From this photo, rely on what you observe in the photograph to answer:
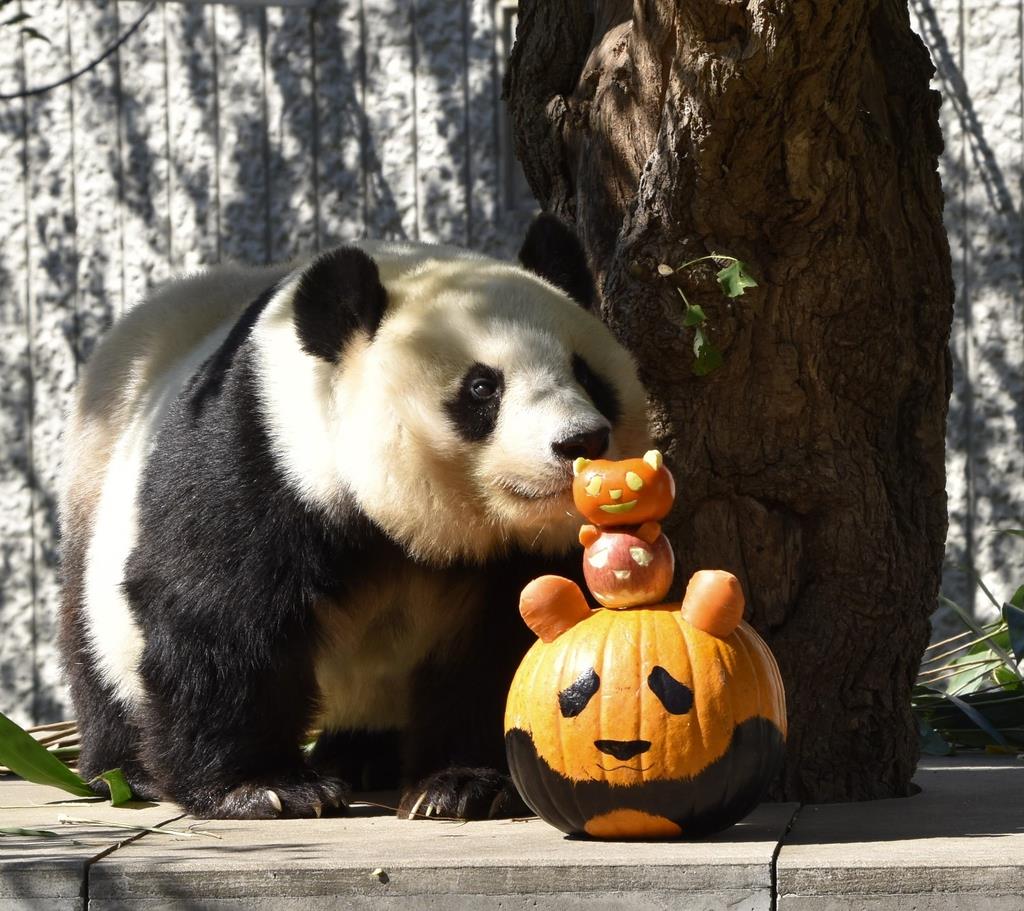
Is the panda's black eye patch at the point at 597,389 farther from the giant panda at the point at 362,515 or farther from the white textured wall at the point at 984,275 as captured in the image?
the white textured wall at the point at 984,275

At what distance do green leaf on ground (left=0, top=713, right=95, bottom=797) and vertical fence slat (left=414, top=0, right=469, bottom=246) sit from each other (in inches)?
153

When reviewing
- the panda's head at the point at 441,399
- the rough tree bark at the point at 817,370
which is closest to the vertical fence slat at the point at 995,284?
the rough tree bark at the point at 817,370

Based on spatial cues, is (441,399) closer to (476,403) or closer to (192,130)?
(476,403)

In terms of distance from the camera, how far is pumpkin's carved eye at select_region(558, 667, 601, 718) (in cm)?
289

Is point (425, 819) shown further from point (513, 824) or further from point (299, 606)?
point (299, 606)

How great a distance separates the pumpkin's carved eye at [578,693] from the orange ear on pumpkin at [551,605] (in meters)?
0.13

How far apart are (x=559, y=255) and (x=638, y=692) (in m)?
1.27

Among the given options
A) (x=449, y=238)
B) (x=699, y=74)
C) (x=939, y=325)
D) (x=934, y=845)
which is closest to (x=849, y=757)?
(x=934, y=845)

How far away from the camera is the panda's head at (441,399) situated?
3268mm

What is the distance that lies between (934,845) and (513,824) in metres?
0.90

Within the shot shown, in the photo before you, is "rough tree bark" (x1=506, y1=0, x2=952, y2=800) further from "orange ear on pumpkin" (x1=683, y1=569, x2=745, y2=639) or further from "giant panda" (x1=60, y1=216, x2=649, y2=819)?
"orange ear on pumpkin" (x1=683, y1=569, x2=745, y2=639)

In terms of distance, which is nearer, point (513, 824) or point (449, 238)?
point (513, 824)

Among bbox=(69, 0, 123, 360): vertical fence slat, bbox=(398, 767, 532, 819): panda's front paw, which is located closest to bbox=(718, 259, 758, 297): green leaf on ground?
bbox=(398, 767, 532, 819): panda's front paw

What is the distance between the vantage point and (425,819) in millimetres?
3430
